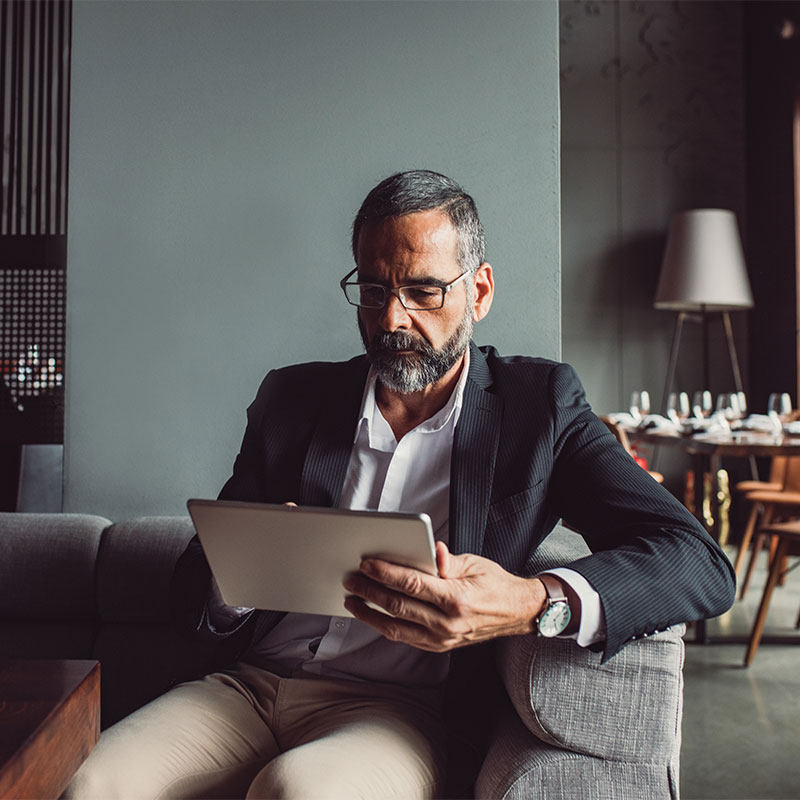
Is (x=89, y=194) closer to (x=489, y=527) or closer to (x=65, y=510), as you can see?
(x=65, y=510)

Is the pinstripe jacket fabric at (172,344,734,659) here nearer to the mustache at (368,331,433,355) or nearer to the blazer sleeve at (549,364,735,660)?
the blazer sleeve at (549,364,735,660)

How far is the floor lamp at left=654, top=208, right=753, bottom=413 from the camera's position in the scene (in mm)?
5445

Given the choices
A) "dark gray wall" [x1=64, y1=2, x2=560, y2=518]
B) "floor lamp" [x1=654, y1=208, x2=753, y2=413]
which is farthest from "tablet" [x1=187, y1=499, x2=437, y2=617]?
"floor lamp" [x1=654, y1=208, x2=753, y2=413]

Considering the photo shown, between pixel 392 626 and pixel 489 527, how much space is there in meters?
0.32

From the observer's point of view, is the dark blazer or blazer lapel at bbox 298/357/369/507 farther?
blazer lapel at bbox 298/357/369/507

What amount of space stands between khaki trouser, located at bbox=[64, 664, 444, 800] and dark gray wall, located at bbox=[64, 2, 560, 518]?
72cm

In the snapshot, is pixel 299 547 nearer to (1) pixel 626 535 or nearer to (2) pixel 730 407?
(1) pixel 626 535

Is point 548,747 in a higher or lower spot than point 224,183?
lower

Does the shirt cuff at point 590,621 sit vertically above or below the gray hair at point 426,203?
below

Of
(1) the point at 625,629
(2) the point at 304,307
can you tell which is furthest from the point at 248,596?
(2) the point at 304,307

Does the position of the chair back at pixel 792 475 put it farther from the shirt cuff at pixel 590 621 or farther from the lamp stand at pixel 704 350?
the shirt cuff at pixel 590 621

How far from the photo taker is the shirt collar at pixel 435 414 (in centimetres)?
144

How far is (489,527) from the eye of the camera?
1.33 m

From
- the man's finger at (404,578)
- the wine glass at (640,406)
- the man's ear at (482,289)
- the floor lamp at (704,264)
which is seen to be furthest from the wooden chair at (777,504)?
the man's finger at (404,578)
